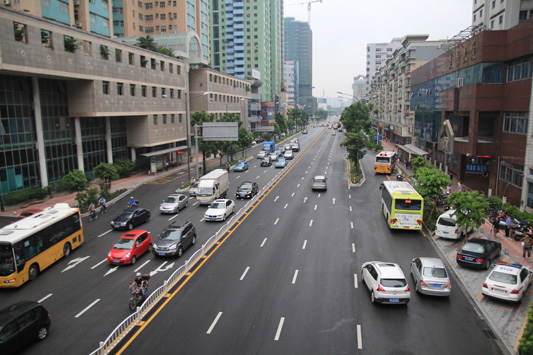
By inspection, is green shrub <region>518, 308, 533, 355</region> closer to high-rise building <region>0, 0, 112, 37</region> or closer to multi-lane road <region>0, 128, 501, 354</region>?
multi-lane road <region>0, 128, 501, 354</region>

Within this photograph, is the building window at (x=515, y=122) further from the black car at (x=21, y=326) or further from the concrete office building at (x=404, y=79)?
the concrete office building at (x=404, y=79)

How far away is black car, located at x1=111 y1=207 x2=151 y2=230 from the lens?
31422 millimetres

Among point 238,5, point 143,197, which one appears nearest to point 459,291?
point 143,197

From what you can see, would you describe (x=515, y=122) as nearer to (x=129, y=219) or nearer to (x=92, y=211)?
(x=129, y=219)

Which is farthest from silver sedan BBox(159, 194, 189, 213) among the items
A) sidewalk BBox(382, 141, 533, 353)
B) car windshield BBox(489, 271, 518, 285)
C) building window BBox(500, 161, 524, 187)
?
building window BBox(500, 161, 524, 187)

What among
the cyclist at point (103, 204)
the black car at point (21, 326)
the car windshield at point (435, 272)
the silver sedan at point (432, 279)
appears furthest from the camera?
the cyclist at point (103, 204)

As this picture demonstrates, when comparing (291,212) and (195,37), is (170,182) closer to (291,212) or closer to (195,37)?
(291,212)

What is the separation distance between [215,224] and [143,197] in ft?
50.3

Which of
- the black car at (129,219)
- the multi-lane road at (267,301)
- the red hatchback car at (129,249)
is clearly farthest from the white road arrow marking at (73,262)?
the black car at (129,219)

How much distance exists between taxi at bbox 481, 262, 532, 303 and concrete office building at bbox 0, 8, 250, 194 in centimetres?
3950

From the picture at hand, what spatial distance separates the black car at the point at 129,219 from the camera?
31422 mm

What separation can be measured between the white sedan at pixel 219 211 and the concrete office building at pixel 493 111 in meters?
24.0

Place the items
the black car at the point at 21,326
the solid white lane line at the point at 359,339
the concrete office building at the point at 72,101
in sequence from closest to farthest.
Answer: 1. the black car at the point at 21,326
2. the solid white lane line at the point at 359,339
3. the concrete office building at the point at 72,101

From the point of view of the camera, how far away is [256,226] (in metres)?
32.3
